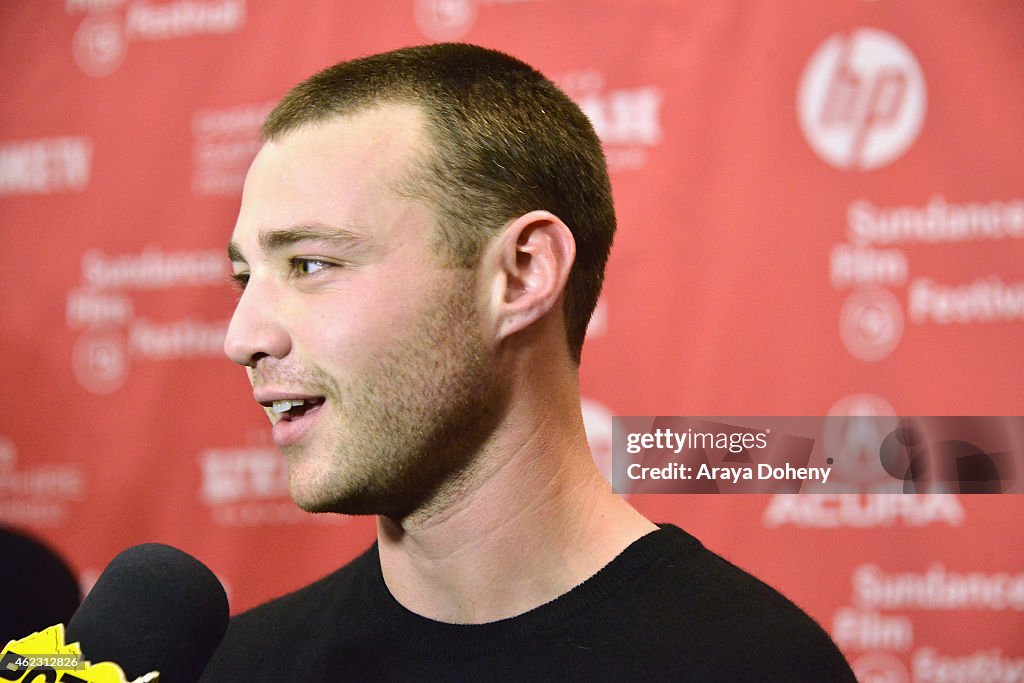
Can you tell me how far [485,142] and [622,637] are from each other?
1.64 feet

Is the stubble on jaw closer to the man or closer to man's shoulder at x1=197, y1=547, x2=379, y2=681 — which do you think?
the man

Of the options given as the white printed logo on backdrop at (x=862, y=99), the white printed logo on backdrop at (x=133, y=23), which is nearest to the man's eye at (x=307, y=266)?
the white printed logo on backdrop at (x=862, y=99)

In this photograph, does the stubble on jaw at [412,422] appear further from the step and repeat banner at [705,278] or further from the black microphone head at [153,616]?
the step and repeat banner at [705,278]

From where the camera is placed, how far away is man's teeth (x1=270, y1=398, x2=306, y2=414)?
0.97 m

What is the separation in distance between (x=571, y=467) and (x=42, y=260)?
1.47m

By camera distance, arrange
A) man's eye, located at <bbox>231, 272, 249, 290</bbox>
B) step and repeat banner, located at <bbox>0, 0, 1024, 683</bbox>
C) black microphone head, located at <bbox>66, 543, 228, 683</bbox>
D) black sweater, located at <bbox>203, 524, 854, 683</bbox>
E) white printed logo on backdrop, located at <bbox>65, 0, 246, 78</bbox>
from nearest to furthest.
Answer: black microphone head, located at <bbox>66, 543, 228, 683</bbox>
black sweater, located at <bbox>203, 524, 854, 683</bbox>
man's eye, located at <bbox>231, 272, 249, 290</bbox>
step and repeat banner, located at <bbox>0, 0, 1024, 683</bbox>
white printed logo on backdrop, located at <bbox>65, 0, 246, 78</bbox>

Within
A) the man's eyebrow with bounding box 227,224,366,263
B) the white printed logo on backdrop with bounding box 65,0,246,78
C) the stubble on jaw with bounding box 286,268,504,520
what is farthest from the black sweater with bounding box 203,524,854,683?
the white printed logo on backdrop with bounding box 65,0,246,78

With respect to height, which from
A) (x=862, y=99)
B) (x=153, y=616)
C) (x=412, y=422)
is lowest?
(x=153, y=616)

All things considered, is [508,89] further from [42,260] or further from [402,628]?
[42,260]

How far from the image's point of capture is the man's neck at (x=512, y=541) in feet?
3.21

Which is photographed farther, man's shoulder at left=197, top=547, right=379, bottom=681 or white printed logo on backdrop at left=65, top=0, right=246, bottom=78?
white printed logo on backdrop at left=65, top=0, right=246, bottom=78

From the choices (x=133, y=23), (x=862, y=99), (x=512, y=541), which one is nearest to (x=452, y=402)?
(x=512, y=541)

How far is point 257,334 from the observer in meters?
0.95

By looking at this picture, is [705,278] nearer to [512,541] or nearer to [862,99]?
[862,99]
